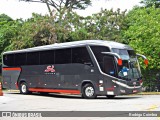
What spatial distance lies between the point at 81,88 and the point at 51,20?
1728 centimetres

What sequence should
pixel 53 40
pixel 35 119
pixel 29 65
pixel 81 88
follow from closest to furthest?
pixel 35 119 < pixel 81 88 < pixel 29 65 < pixel 53 40

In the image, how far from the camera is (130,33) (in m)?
33.8

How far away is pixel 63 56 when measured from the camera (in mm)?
24188

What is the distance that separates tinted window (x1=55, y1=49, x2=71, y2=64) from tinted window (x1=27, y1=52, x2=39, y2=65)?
7.64 feet

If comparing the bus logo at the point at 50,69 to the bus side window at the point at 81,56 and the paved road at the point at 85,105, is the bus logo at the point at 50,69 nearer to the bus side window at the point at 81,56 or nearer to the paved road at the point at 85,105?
the bus side window at the point at 81,56

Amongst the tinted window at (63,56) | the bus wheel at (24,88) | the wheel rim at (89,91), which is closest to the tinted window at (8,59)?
the bus wheel at (24,88)

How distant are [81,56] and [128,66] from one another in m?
3.08

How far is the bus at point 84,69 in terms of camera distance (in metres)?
21.5

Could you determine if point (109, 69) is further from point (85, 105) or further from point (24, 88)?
point (24, 88)

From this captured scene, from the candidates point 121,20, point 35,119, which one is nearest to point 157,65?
point 121,20

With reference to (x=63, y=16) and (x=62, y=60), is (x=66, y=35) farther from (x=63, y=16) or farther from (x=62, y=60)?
(x=62, y=60)

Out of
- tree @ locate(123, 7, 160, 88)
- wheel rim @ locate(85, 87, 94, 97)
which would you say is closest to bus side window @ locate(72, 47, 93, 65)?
wheel rim @ locate(85, 87, 94, 97)

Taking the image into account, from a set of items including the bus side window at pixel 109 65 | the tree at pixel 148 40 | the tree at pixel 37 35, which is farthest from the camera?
the tree at pixel 37 35

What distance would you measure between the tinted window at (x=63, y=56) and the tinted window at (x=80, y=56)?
1.63 ft
